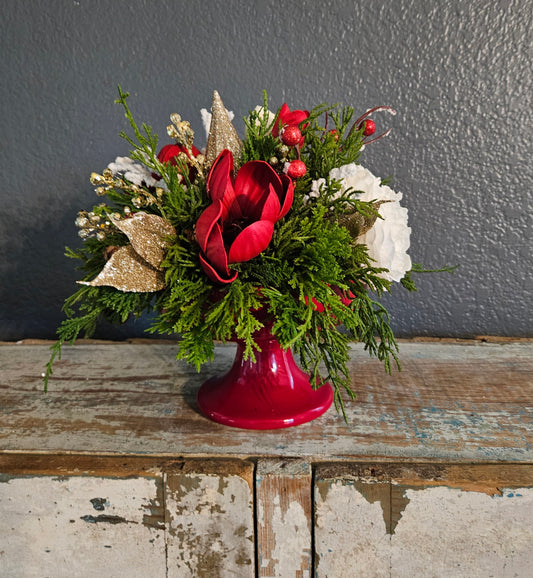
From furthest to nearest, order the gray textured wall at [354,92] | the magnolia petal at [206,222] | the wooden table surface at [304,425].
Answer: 1. the gray textured wall at [354,92]
2. the wooden table surface at [304,425]
3. the magnolia petal at [206,222]

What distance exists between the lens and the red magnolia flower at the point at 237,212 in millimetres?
541

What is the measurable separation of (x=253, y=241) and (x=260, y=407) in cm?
26

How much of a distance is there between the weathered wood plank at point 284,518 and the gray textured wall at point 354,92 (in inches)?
23.5

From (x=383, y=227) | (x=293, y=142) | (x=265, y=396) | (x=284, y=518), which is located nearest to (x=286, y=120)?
(x=293, y=142)

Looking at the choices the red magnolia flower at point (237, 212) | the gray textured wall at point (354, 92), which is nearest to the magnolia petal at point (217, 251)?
the red magnolia flower at point (237, 212)

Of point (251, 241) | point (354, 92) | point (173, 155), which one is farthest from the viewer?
point (354, 92)

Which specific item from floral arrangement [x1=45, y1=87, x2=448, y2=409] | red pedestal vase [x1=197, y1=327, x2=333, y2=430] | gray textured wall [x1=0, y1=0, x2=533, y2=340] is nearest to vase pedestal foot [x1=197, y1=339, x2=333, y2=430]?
red pedestal vase [x1=197, y1=327, x2=333, y2=430]

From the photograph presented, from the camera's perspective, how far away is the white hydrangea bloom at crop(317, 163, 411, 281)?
60cm

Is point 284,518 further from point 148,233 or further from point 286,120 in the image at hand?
point 286,120

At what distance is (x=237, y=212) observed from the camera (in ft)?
1.92

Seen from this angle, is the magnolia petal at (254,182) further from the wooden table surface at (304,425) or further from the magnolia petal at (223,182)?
the wooden table surface at (304,425)

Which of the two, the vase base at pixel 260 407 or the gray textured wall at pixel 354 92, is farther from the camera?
the gray textured wall at pixel 354 92

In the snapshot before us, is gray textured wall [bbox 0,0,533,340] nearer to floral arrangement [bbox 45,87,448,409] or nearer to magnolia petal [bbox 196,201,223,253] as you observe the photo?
floral arrangement [bbox 45,87,448,409]

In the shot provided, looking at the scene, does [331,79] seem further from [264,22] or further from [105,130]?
[105,130]
